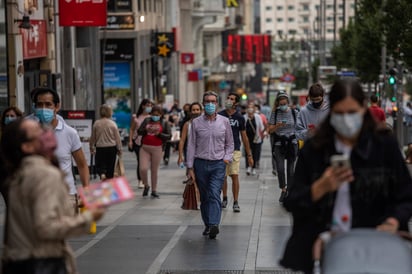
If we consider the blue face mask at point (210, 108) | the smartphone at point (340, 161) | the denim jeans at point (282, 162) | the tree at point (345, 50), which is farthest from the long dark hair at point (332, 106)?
the tree at point (345, 50)

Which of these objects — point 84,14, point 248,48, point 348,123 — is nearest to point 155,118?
point 84,14

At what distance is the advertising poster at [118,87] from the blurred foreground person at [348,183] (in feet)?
132

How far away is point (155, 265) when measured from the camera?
1262 centimetres

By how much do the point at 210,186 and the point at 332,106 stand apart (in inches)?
321

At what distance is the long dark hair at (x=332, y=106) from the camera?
6.54 metres

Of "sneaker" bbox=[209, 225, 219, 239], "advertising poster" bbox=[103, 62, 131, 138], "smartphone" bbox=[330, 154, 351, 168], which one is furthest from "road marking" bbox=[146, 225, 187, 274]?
"advertising poster" bbox=[103, 62, 131, 138]

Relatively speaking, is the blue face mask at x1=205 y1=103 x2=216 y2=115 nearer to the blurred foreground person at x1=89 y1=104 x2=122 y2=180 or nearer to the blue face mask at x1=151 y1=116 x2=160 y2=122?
the blurred foreground person at x1=89 y1=104 x2=122 y2=180

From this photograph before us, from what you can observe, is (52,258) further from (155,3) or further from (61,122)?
(155,3)

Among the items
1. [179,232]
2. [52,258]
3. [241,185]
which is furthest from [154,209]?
[52,258]

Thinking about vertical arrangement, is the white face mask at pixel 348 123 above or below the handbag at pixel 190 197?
above

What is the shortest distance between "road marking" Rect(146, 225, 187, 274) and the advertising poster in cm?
3099

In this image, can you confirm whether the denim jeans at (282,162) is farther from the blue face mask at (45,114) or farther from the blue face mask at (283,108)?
the blue face mask at (45,114)

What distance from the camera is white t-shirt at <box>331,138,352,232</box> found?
657 centimetres

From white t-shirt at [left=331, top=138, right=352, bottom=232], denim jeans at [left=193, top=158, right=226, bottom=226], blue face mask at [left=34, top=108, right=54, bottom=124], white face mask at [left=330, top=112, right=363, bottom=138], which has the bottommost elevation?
denim jeans at [left=193, top=158, right=226, bottom=226]
